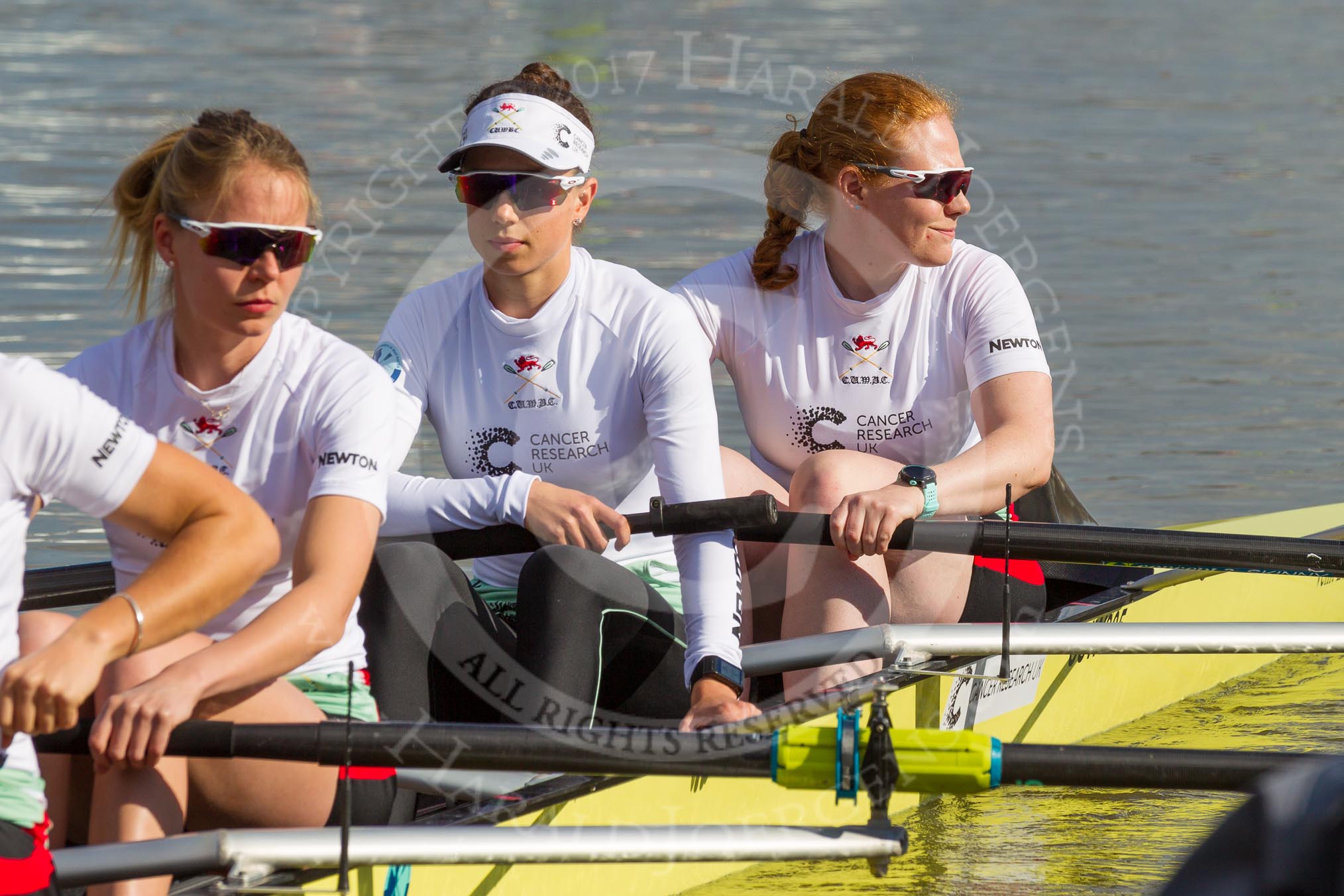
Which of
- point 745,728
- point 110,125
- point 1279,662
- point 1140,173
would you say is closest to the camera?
point 745,728

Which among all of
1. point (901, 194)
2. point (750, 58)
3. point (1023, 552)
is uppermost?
point (750, 58)

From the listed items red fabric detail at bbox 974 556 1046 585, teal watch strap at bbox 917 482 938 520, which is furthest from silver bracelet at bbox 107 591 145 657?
red fabric detail at bbox 974 556 1046 585

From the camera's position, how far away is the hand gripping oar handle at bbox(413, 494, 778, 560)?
10.0ft

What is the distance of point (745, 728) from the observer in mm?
2842

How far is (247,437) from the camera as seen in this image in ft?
8.32

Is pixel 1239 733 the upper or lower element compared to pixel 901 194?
lower

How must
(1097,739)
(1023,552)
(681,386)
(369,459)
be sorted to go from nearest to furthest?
(369,459) < (681,386) < (1023,552) < (1097,739)

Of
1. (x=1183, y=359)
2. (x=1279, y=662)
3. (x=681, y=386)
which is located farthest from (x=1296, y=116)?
(x=681, y=386)

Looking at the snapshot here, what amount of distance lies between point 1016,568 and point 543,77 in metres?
1.47

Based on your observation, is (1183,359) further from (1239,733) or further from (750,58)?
(750,58)

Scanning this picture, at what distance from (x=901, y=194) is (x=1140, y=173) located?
31.7 feet

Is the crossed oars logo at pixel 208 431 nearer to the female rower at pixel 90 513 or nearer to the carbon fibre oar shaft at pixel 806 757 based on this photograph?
the female rower at pixel 90 513

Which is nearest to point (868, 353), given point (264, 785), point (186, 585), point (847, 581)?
point (847, 581)

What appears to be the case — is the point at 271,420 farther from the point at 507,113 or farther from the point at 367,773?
the point at 507,113
